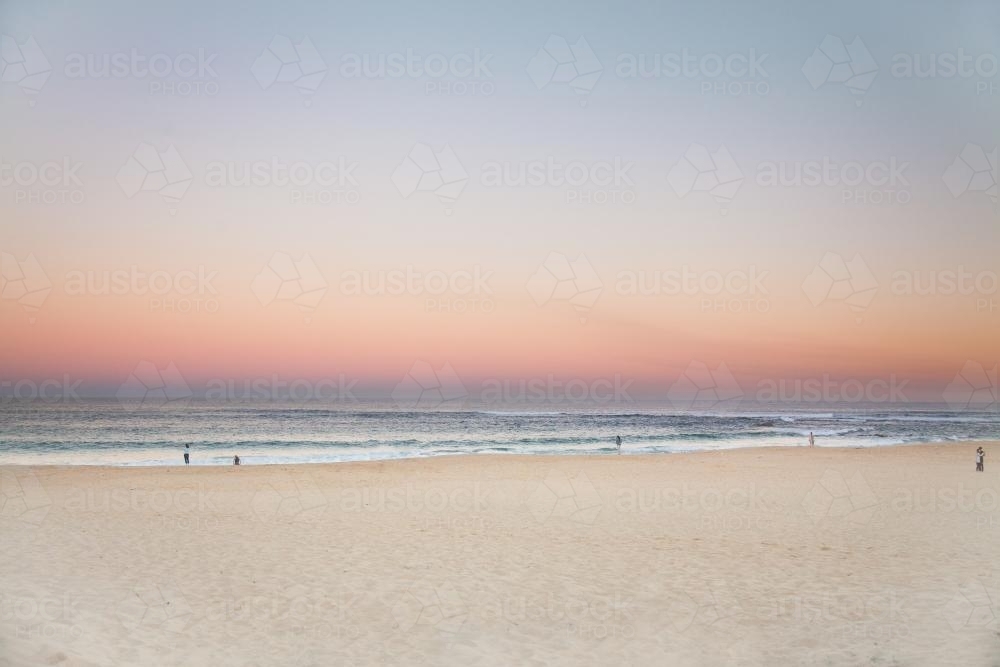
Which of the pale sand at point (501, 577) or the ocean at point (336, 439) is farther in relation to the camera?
the ocean at point (336, 439)

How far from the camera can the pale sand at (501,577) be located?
6926 millimetres

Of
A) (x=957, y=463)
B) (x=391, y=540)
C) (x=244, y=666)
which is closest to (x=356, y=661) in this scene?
(x=244, y=666)

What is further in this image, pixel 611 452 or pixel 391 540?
pixel 611 452

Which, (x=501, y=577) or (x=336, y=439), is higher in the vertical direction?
(x=501, y=577)

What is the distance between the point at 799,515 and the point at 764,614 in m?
7.17

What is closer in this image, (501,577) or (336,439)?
(501,577)

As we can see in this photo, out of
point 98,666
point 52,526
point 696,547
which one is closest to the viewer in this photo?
point 98,666

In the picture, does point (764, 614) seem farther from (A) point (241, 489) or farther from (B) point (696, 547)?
(A) point (241, 489)

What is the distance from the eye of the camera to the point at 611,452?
1345 inches

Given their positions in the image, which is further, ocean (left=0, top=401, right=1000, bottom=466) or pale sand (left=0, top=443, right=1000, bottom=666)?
ocean (left=0, top=401, right=1000, bottom=466)

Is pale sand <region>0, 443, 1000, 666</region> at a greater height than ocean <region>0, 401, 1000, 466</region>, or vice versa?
pale sand <region>0, 443, 1000, 666</region>

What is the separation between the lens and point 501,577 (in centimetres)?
934

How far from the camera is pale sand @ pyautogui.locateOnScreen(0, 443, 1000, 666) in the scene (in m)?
6.93

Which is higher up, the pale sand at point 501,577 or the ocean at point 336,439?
the pale sand at point 501,577
